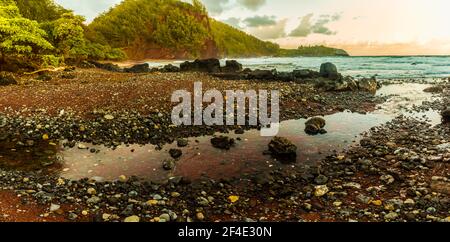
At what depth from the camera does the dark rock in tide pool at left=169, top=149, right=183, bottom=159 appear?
10.2 m

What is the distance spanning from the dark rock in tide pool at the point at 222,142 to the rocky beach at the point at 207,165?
1.6 inches

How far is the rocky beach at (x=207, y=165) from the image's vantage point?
6.90 m

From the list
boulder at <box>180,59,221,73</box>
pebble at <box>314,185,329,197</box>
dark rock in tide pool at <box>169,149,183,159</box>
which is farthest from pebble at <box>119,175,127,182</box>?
boulder at <box>180,59,221,73</box>

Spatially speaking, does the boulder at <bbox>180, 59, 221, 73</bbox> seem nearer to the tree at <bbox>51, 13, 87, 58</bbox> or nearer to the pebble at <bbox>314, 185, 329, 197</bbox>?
the tree at <bbox>51, 13, 87, 58</bbox>

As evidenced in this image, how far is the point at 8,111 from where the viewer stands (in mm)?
14453

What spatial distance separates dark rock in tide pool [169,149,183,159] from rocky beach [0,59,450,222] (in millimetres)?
64

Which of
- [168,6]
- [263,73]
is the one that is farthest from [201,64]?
[168,6]

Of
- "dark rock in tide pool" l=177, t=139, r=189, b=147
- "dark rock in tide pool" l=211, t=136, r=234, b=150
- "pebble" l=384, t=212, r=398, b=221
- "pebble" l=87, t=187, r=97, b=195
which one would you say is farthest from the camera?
"dark rock in tide pool" l=177, t=139, r=189, b=147

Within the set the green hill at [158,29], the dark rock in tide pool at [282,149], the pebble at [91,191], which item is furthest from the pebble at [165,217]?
the green hill at [158,29]

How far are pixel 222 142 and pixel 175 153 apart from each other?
1.64 m

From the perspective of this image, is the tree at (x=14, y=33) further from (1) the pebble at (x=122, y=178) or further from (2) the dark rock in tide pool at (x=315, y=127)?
(2) the dark rock in tide pool at (x=315, y=127)
